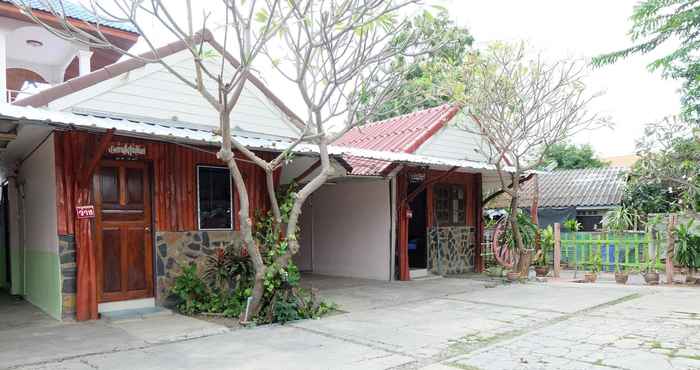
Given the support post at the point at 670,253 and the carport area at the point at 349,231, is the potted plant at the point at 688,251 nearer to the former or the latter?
the support post at the point at 670,253

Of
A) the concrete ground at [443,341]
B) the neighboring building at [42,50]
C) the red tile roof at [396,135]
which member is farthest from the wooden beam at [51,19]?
the concrete ground at [443,341]

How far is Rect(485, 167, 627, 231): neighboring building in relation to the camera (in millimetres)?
17597

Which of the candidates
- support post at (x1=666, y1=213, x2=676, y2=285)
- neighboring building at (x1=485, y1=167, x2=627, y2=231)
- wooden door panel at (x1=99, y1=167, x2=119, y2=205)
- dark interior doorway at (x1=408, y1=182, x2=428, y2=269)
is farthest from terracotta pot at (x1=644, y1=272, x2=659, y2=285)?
wooden door panel at (x1=99, y1=167, x2=119, y2=205)

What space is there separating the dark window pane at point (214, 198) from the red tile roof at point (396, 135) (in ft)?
9.89

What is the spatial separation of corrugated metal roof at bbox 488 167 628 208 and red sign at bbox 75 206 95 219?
1325 cm

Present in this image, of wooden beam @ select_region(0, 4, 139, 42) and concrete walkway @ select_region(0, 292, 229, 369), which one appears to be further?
wooden beam @ select_region(0, 4, 139, 42)

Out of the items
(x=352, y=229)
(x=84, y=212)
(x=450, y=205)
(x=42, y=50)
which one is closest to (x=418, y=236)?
(x=450, y=205)

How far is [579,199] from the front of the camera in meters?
18.1

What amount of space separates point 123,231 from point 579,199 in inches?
600

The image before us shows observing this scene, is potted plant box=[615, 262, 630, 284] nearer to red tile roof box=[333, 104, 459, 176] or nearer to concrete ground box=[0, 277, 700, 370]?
concrete ground box=[0, 277, 700, 370]

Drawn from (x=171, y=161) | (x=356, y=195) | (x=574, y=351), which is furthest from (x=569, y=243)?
(x=171, y=161)

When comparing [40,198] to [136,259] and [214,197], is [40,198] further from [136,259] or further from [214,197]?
[214,197]

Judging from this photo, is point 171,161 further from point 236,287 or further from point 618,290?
point 618,290

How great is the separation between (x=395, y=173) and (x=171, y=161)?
477 centimetres
